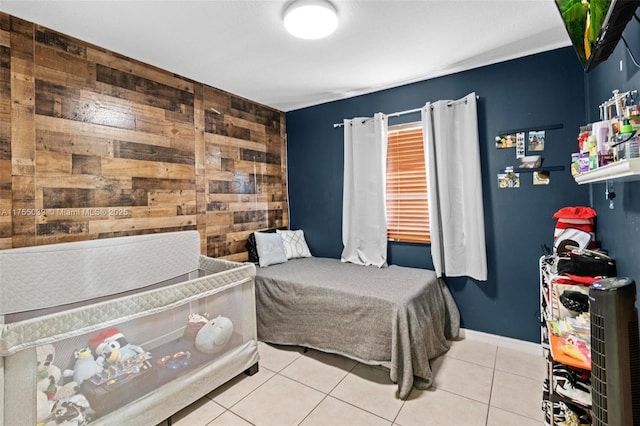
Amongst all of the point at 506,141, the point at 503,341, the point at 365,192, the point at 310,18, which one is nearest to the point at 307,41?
the point at 310,18

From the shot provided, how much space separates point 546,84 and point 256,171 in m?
2.96

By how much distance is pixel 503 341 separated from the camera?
2.68 metres

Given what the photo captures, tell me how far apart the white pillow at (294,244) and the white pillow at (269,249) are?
0.43ft

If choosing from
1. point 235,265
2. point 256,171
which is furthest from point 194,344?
point 256,171

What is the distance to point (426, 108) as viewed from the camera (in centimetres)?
289

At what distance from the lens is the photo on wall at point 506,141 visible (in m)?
2.60

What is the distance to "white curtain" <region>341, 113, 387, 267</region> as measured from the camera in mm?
3184

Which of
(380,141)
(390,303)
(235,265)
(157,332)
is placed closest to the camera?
(157,332)

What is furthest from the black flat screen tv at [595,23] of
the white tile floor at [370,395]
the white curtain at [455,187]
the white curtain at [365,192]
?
the white tile floor at [370,395]

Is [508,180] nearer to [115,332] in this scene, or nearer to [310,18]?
[310,18]

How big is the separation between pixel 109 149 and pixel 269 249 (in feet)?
5.66

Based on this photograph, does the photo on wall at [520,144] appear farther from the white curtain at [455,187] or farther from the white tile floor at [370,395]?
the white tile floor at [370,395]

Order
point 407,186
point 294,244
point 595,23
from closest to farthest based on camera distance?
point 595,23
point 407,186
point 294,244

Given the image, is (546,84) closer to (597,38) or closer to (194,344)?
(597,38)
